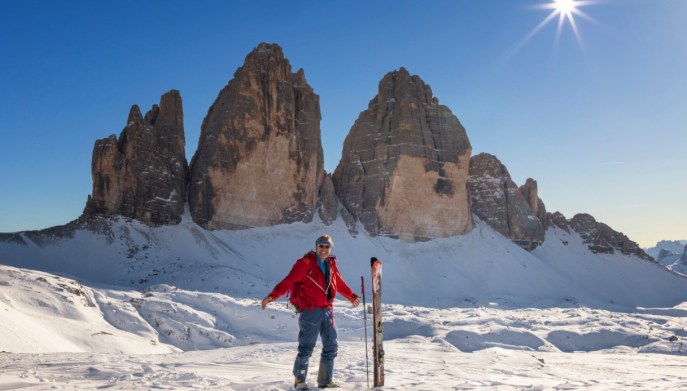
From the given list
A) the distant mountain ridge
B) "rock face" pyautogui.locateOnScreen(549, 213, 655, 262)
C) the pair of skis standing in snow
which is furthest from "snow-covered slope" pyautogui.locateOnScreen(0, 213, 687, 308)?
the pair of skis standing in snow

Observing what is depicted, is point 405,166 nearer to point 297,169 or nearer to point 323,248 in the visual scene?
point 297,169

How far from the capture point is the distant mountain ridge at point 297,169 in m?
34.3

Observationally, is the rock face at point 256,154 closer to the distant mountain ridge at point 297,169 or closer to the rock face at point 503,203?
the distant mountain ridge at point 297,169

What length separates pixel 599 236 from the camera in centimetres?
5769

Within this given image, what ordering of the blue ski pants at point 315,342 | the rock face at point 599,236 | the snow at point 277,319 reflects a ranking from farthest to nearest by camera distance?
the rock face at point 599,236, the snow at point 277,319, the blue ski pants at point 315,342

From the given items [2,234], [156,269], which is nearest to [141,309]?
[156,269]

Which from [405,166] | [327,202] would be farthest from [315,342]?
[405,166]

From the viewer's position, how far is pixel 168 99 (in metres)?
37.0

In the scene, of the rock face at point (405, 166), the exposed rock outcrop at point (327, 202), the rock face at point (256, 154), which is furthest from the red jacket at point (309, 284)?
the rock face at point (405, 166)

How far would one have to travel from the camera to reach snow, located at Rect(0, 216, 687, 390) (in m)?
6.77

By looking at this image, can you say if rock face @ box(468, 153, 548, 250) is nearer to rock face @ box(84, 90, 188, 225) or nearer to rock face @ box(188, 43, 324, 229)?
rock face @ box(188, 43, 324, 229)

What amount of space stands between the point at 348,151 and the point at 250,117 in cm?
1389

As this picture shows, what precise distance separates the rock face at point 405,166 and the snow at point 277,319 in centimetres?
212

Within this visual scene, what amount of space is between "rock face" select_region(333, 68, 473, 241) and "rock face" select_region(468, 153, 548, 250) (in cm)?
475
